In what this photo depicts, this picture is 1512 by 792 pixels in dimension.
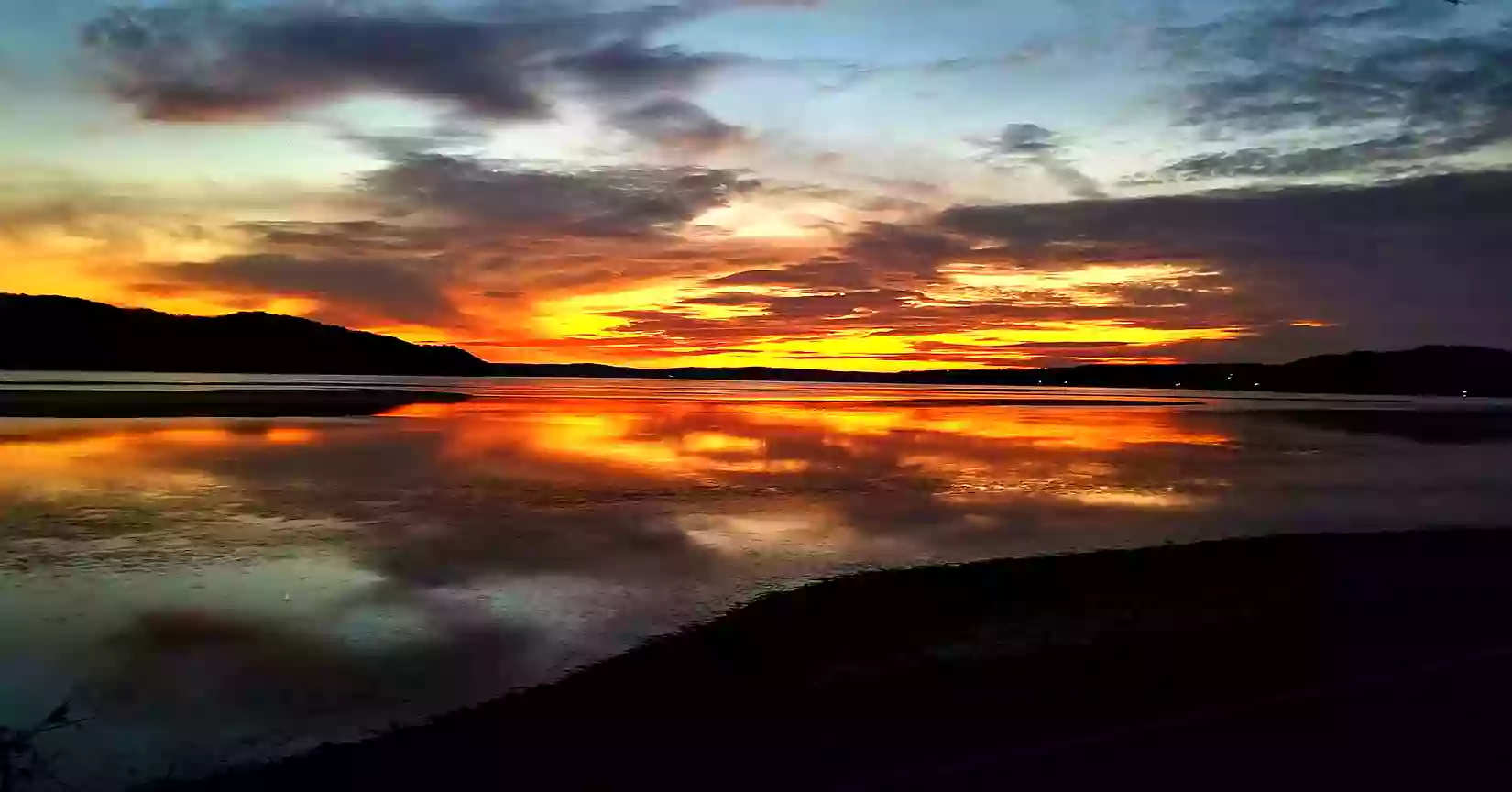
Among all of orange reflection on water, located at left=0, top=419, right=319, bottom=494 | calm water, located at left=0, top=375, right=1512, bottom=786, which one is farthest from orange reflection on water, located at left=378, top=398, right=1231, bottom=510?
orange reflection on water, located at left=0, top=419, right=319, bottom=494

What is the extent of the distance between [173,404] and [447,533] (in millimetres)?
41202

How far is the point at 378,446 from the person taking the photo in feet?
94.9

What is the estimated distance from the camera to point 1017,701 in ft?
24.1

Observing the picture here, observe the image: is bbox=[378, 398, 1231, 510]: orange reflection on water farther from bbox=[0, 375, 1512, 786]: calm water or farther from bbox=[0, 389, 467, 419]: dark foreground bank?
bbox=[0, 389, 467, 419]: dark foreground bank

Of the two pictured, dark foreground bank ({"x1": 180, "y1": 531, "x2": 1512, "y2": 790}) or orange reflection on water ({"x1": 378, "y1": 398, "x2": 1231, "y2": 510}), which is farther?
orange reflection on water ({"x1": 378, "y1": 398, "x2": 1231, "y2": 510})

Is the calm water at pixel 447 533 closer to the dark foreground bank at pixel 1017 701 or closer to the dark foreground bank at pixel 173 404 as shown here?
the dark foreground bank at pixel 1017 701

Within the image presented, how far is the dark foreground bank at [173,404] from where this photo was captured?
40.6m

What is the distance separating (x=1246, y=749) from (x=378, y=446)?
2684cm

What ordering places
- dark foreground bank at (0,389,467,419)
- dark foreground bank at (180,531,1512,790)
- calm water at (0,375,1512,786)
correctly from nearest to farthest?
dark foreground bank at (180,531,1512,790), calm water at (0,375,1512,786), dark foreground bank at (0,389,467,419)

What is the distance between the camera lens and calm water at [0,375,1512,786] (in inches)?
320

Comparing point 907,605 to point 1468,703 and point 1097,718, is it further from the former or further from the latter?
point 1468,703

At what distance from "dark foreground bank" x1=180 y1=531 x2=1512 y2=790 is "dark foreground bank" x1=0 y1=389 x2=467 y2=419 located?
123 ft

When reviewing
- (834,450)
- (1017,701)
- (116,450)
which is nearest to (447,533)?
(1017,701)

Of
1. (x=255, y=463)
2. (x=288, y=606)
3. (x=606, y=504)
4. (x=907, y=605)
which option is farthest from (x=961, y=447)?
(x=288, y=606)
